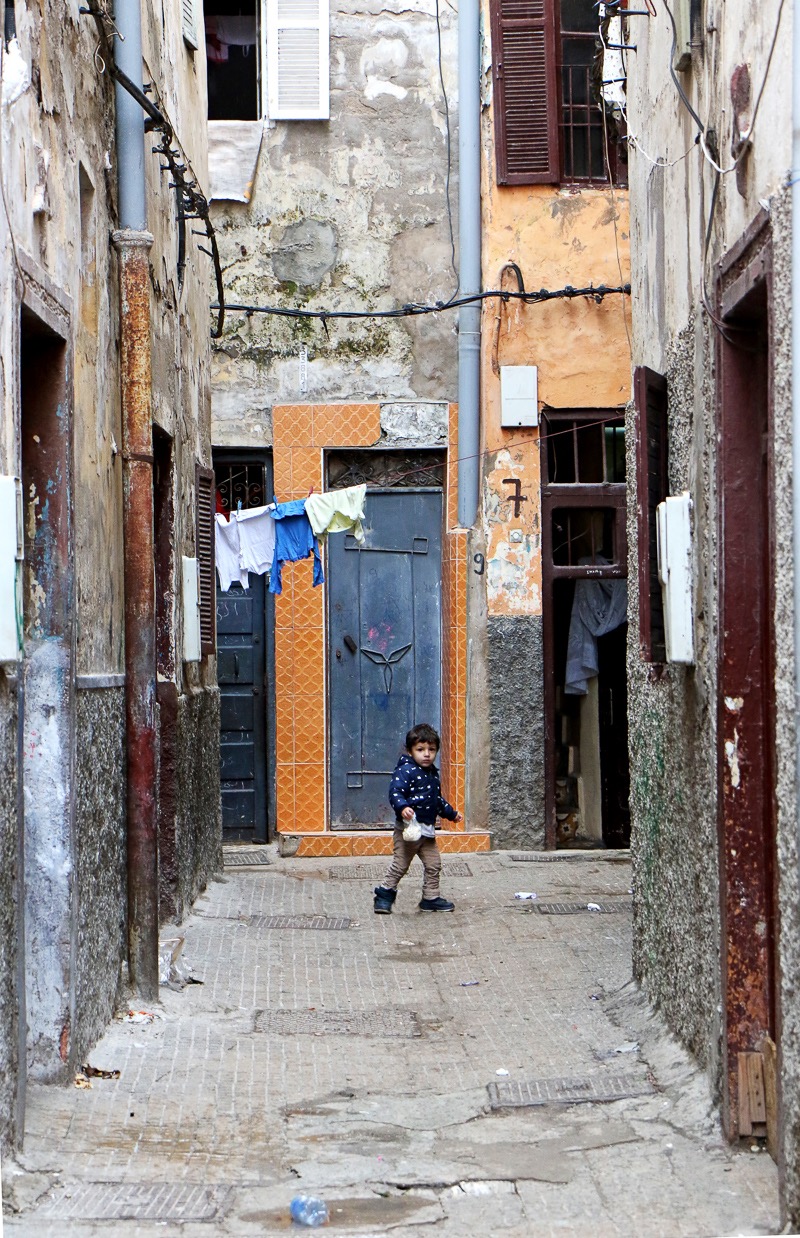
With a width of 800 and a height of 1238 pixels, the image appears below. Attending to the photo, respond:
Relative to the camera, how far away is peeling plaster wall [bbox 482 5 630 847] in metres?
13.6

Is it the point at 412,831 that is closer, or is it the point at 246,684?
the point at 412,831

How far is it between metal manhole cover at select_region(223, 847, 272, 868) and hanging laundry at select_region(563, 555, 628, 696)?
9.65ft

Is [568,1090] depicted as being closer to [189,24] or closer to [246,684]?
[189,24]

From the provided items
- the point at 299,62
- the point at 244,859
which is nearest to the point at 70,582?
the point at 244,859

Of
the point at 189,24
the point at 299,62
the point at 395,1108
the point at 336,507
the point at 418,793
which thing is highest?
the point at 299,62

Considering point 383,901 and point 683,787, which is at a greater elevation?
point 683,787

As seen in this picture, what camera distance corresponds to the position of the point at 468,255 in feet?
45.0

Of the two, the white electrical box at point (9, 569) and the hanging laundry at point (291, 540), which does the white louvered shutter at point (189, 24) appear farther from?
the white electrical box at point (9, 569)

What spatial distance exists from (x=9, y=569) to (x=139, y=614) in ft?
8.64

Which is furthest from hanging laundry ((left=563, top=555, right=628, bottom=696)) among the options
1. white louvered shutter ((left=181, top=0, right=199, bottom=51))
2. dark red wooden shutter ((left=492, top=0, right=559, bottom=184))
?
white louvered shutter ((left=181, top=0, right=199, bottom=51))

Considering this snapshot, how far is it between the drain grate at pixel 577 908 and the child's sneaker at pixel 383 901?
3.06 feet

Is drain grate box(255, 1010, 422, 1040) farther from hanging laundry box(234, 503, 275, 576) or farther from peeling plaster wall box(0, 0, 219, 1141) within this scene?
hanging laundry box(234, 503, 275, 576)

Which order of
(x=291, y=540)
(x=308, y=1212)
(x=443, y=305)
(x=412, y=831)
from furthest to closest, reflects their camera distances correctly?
(x=443, y=305), (x=291, y=540), (x=412, y=831), (x=308, y=1212)

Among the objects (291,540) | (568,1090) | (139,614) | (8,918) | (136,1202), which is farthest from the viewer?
(291,540)
